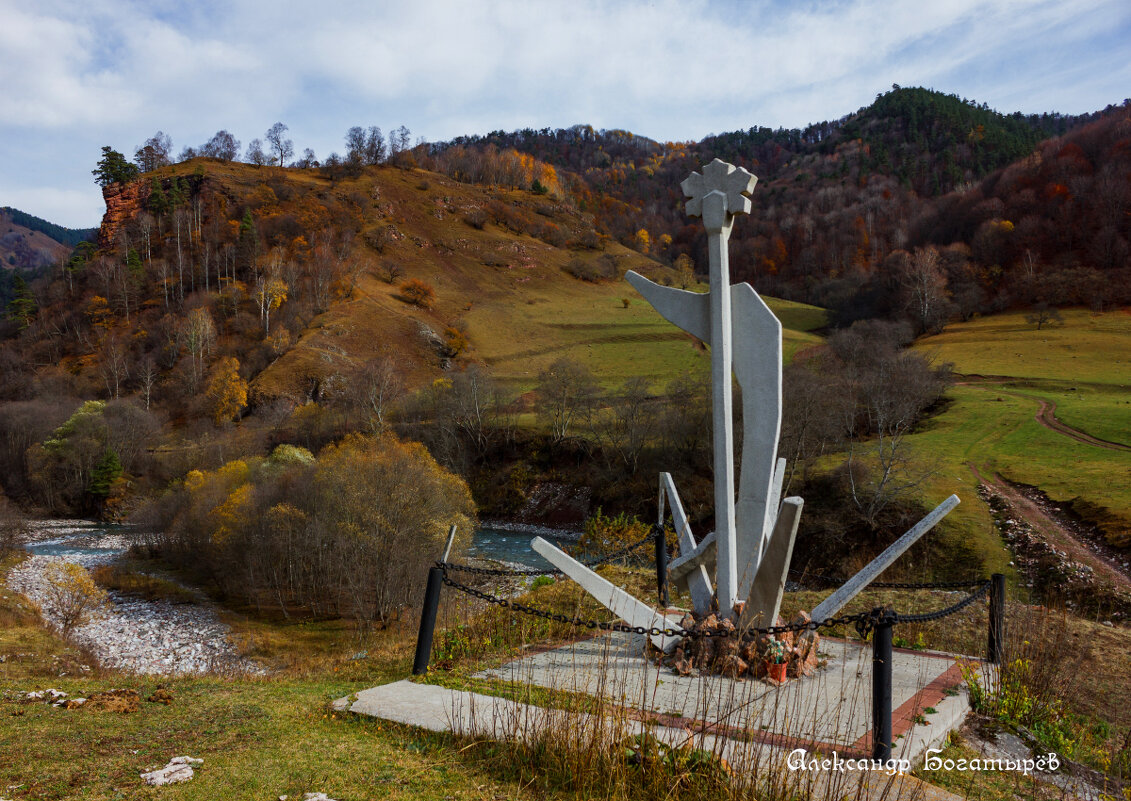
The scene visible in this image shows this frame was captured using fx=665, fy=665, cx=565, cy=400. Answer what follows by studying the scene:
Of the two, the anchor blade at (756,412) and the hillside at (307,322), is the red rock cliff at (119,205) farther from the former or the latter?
the anchor blade at (756,412)

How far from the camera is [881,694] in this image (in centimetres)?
531

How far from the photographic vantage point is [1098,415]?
36.2m

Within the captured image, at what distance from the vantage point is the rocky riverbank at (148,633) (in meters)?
22.4

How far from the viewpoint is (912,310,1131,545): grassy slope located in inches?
1150

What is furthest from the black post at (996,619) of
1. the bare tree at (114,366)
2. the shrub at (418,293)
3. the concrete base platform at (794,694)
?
the bare tree at (114,366)

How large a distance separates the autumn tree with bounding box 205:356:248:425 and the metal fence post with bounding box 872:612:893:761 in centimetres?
6970

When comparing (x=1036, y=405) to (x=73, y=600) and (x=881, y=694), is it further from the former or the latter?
(x=73, y=600)

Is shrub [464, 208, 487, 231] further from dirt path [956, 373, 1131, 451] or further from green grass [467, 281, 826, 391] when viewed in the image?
dirt path [956, 373, 1131, 451]

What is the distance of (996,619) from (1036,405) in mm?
40521

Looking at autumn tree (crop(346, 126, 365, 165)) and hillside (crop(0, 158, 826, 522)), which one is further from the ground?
autumn tree (crop(346, 126, 365, 165))

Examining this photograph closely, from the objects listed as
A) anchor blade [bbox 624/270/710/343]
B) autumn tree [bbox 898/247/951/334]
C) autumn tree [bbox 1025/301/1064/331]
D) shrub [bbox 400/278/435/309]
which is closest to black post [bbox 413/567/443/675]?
anchor blade [bbox 624/270/710/343]

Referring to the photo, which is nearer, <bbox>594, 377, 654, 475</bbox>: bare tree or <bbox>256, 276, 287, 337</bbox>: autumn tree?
<bbox>594, 377, 654, 475</bbox>: bare tree

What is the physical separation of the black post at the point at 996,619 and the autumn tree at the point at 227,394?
2713 inches

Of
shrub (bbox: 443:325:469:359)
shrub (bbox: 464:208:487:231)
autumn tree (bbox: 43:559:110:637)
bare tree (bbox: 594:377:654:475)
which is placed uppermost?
Answer: shrub (bbox: 464:208:487:231)
